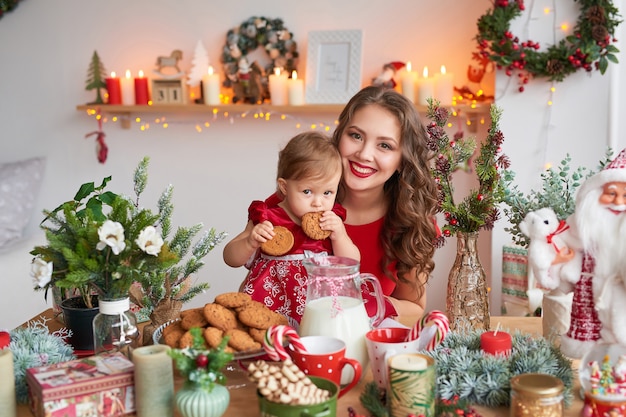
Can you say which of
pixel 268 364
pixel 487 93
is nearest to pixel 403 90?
pixel 487 93

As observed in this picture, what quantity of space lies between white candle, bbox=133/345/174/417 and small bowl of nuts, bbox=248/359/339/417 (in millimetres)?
156

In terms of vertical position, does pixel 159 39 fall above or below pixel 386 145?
above

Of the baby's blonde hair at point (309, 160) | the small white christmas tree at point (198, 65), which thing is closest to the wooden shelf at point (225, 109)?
the small white christmas tree at point (198, 65)

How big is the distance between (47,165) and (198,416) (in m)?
3.06

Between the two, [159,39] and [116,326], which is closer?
[116,326]

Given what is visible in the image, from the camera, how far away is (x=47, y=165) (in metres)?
3.83

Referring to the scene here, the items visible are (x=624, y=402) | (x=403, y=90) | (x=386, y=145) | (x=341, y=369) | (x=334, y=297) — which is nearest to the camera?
(x=624, y=402)

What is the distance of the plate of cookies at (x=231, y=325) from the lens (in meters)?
1.27

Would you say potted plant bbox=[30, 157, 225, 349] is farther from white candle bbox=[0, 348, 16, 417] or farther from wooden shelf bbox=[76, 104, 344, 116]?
wooden shelf bbox=[76, 104, 344, 116]

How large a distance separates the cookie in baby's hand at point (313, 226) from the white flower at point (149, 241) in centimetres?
46

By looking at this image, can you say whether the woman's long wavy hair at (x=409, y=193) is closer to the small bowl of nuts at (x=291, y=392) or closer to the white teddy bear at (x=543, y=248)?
the white teddy bear at (x=543, y=248)

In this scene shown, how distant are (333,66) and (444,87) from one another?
0.54 m

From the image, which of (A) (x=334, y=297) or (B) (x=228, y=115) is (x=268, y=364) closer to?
(A) (x=334, y=297)

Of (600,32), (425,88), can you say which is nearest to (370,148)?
(425,88)
